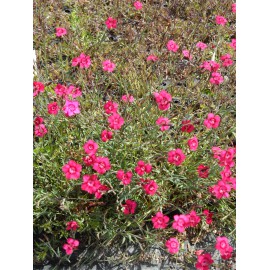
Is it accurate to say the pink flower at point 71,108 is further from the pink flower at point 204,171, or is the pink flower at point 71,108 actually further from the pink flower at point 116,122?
the pink flower at point 204,171

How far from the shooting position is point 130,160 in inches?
92.1

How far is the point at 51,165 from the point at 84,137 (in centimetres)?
26

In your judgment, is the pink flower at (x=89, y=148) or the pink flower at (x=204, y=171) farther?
the pink flower at (x=204, y=171)

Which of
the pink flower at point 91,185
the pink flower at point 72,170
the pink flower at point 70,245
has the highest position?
the pink flower at point 72,170

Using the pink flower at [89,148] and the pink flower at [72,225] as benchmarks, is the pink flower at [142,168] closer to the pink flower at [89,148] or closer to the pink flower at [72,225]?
the pink flower at [89,148]

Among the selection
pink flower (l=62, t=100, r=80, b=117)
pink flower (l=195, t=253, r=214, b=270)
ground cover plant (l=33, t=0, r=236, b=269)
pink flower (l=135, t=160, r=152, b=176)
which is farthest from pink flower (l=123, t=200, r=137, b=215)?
pink flower (l=62, t=100, r=80, b=117)

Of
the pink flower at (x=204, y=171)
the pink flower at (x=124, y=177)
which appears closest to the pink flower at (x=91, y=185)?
the pink flower at (x=124, y=177)

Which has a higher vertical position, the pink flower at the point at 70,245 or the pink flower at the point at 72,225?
the pink flower at the point at 72,225

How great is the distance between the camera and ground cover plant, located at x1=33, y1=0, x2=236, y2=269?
6.72ft

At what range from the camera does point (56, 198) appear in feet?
7.09

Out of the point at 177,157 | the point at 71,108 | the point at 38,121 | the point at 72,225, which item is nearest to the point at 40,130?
the point at 38,121

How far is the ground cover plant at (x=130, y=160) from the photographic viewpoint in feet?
6.72

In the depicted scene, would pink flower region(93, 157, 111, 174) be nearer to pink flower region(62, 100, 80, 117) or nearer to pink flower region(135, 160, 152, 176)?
pink flower region(135, 160, 152, 176)

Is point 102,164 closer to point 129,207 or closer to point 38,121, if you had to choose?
point 129,207
